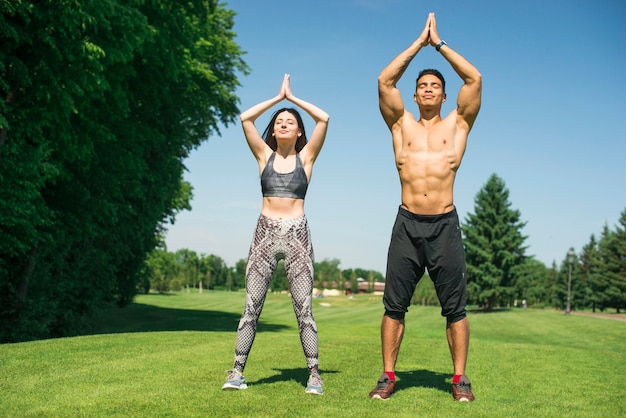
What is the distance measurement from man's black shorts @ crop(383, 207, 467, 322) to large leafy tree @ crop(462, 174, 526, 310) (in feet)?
149

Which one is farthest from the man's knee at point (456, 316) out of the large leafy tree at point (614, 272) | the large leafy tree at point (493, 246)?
the large leafy tree at point (614, 272)

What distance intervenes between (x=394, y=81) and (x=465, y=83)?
2.19 feet

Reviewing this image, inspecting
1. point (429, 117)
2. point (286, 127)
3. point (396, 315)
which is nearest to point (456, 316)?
point (396, 315)

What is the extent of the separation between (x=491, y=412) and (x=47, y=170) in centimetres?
1200

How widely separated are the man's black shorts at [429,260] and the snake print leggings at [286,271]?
0.78 meters

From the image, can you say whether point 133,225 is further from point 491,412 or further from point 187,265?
point 187,265

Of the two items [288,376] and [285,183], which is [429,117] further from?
[288,376]

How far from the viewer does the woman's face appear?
6.00 metres

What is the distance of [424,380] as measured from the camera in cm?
657

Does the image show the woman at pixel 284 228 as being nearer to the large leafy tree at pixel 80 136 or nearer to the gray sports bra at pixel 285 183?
the gray sports bra at pixel 285 183

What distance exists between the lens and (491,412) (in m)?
4.89

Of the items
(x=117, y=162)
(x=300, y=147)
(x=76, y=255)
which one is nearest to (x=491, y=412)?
(x=300, y=147)

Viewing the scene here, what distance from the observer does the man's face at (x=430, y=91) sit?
576 centimetres

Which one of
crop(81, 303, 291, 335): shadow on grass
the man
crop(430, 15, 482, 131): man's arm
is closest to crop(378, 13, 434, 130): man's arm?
the man
